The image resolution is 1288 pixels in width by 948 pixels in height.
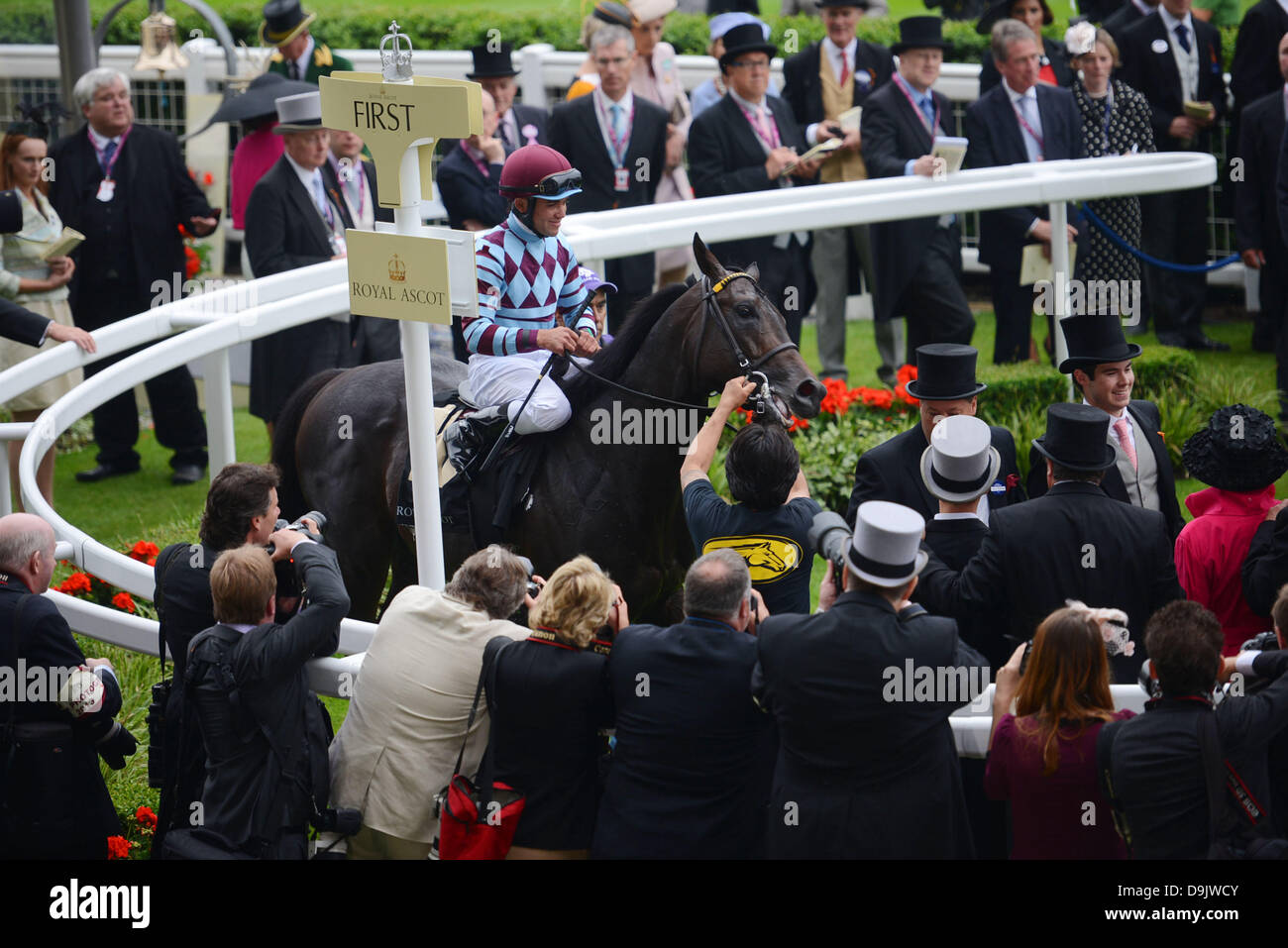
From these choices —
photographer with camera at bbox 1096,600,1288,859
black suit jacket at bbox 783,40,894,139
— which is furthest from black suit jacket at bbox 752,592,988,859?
black suit jacket at bbox 783,40,894,139

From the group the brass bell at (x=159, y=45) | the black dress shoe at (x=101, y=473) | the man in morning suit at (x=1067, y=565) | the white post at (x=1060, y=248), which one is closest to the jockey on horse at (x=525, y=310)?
the man in morning suit at (x=1067, y=565)

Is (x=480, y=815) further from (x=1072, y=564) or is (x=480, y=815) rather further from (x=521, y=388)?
(x=521, y=388)

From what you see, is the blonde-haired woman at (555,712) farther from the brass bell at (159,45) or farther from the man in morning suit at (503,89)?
the brass bell at (159,45)

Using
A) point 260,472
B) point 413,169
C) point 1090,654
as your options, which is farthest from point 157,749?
point 1090,654

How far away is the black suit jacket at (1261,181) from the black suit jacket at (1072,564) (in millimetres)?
5841

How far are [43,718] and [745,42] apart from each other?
6693 mm

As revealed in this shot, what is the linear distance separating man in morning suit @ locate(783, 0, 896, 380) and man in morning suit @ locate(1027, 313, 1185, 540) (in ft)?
15.0

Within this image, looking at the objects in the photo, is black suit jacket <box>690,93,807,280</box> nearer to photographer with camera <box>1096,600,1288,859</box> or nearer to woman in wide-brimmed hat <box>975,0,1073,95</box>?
woman in wide-brimmed hat <box>975,0,1073,95</box>

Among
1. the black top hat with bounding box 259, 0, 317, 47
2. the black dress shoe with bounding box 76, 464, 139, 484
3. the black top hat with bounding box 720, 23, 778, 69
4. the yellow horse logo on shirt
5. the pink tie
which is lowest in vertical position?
the black dress shoe with bounding box 76, 464, 139, 484

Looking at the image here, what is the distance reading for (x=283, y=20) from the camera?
1062cm

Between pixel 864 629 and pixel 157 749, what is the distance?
6.98ft

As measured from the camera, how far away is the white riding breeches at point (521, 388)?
19.9ft

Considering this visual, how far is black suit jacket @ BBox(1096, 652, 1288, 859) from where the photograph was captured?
3.89 metres

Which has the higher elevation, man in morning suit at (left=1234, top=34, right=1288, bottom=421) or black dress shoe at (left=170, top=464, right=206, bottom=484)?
man in morning suit at (left=1234, top=34, right=1288, bottom=421)
